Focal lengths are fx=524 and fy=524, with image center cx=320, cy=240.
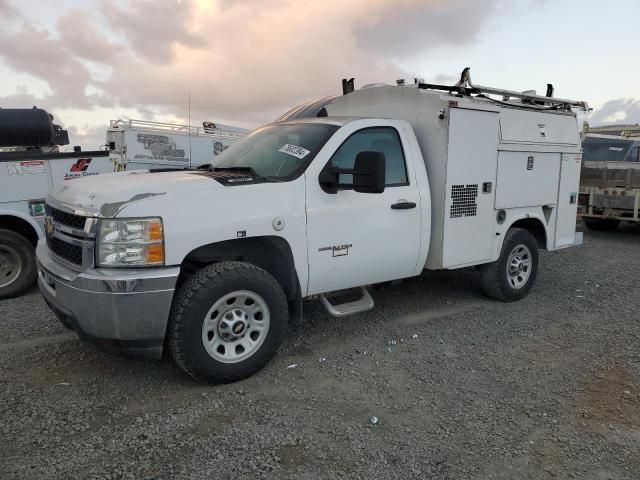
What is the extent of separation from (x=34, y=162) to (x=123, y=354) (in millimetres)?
3950

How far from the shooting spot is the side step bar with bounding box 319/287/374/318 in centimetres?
462

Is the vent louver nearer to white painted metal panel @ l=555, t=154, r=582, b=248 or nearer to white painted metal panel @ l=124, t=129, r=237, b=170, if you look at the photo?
white painted metal panel @ l=555, t=154, r=582, b=248

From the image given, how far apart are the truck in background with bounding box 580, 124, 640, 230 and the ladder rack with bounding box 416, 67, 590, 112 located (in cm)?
506

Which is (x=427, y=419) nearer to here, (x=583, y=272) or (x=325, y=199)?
(x=325, y=199)

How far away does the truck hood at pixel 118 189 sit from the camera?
11.7ft

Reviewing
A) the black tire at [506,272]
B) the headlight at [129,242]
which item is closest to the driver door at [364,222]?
the headlight at [129,242]

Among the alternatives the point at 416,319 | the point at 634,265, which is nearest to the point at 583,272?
the point at 634,265

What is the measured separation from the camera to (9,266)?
6.25m

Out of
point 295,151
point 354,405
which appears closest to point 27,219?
point 295,151

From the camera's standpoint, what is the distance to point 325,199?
4.30m

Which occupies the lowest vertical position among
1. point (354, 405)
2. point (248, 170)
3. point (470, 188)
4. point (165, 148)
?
point (354, 405)

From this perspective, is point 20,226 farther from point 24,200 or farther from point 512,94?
point 512,94

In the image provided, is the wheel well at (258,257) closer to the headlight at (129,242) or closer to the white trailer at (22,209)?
the headlight at (129,242)

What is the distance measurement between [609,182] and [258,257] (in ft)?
32.4
